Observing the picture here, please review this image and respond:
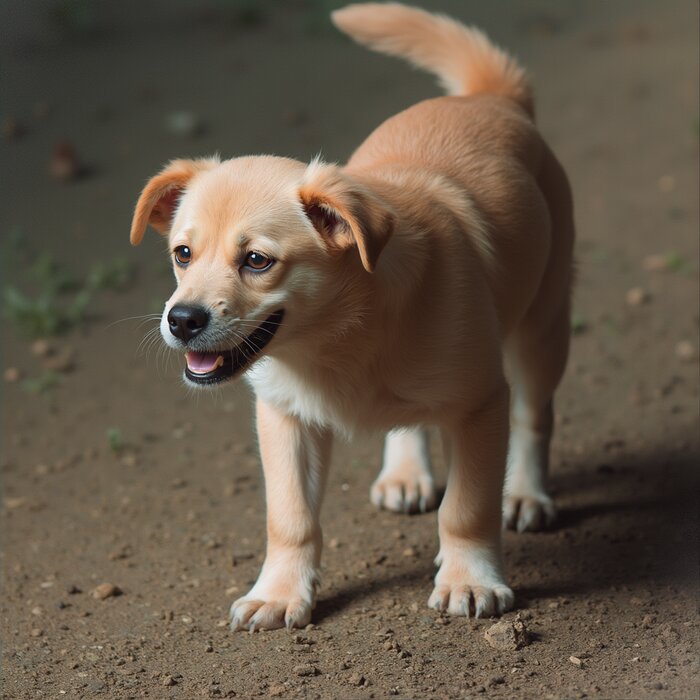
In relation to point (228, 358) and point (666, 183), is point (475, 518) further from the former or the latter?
point (666, 183)

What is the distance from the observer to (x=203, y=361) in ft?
10.4

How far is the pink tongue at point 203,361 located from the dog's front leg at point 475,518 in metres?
0.84

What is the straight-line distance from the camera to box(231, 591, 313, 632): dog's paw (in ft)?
11.6

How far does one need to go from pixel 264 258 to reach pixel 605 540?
6.02ft

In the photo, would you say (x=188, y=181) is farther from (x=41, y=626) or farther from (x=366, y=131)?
(x=366, y=131)

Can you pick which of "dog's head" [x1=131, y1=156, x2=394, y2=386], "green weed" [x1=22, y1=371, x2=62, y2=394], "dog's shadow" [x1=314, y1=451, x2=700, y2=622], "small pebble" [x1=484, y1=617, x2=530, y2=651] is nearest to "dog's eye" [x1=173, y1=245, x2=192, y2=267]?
"dog's head" [x1=131, y1=156, x2=394, y2=386]

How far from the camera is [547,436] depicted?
443 cm

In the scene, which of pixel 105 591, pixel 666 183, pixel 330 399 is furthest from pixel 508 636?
pixel 666 183

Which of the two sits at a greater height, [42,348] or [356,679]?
[356,679]

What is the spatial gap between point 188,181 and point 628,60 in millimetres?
6543

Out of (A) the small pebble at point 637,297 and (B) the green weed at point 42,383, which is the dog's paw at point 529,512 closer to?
(A) the small pebble at point 637,297

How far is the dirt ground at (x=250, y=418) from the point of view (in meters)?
3.40

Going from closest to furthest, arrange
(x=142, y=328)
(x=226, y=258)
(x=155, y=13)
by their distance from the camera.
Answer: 1. (x=226, y=258)
2. (x=142, y=328)
3. (x=155, y=13)

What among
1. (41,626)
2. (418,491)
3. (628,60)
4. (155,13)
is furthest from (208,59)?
(41,626)
